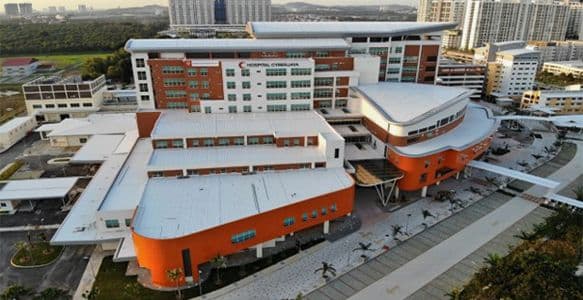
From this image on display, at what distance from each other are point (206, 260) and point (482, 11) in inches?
5645

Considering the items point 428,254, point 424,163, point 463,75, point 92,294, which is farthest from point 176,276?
point 463,75

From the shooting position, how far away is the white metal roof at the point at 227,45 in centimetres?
5025

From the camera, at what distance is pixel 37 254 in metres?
34.8

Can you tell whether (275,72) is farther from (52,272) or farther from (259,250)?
(52,272)

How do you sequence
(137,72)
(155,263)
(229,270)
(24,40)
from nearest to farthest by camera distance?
(155,263) → (229,270) → (137,72) → (24,40)

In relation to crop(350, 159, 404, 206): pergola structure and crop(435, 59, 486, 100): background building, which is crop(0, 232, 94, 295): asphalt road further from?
crop(435, 59, 486, 100): background building

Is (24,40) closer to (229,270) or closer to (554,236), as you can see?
(229,270)

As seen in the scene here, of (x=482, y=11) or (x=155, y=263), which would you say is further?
(x=482, y=11)

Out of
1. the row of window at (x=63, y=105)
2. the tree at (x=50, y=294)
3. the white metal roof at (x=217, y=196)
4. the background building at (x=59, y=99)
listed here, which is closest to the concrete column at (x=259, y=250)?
the white metal roof at (x=217, y=196)

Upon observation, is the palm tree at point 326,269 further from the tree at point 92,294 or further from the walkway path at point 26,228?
the walkway path at point 26,228

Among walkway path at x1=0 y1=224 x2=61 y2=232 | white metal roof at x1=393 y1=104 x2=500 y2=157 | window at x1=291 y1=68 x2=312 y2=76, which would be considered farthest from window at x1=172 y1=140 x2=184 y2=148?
white metal roof at x1=393 y1=104 x2=500 y2=157

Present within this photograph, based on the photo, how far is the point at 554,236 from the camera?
113 ft

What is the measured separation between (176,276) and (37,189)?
2542 cm

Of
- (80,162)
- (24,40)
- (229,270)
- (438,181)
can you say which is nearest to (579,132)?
(438,181)
